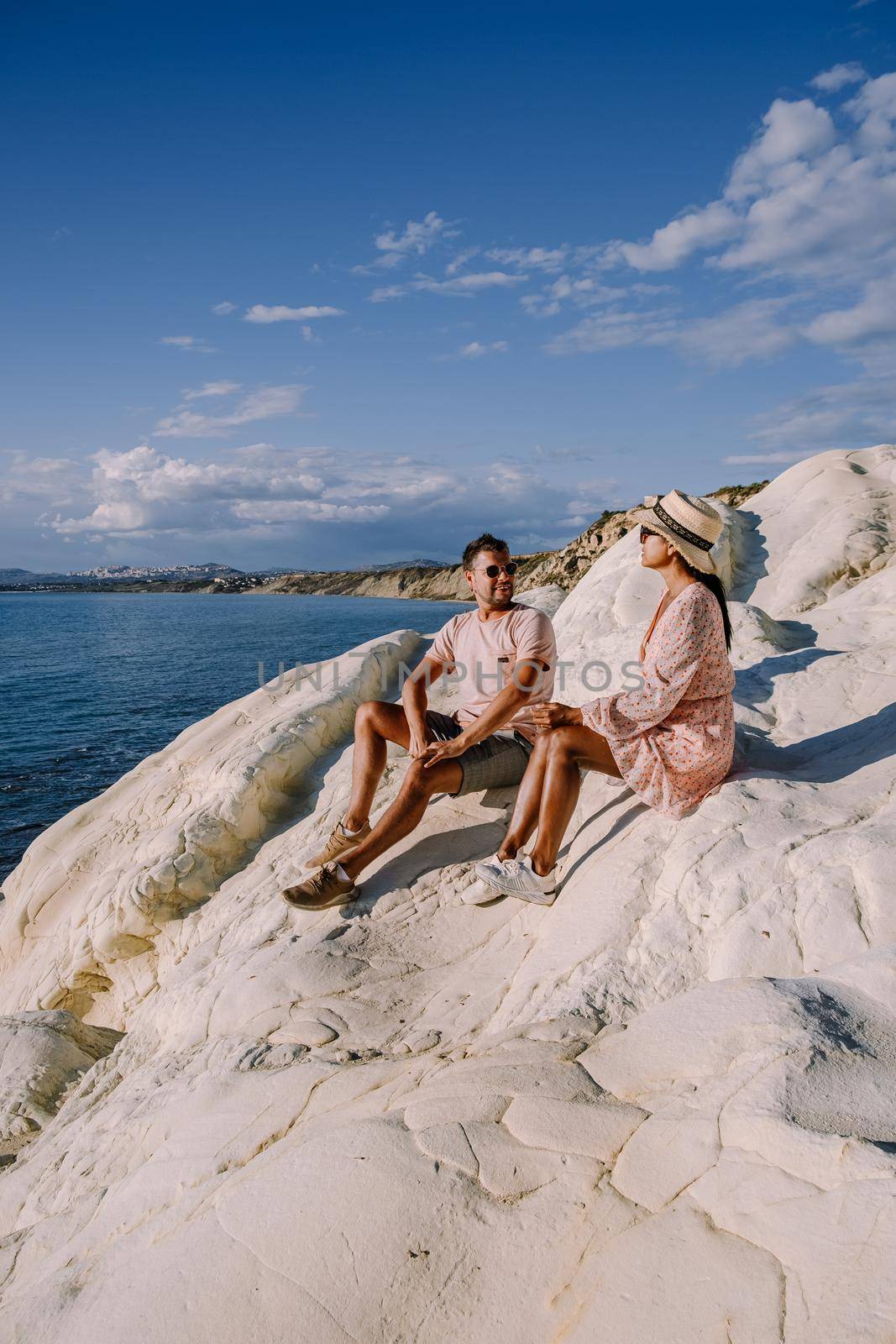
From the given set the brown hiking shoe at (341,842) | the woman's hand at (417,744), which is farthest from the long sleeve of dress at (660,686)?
the brown hiking shoe at (341,842)

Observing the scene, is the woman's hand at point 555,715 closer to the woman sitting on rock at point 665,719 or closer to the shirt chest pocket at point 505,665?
the woman sitting on rock at point 665,719

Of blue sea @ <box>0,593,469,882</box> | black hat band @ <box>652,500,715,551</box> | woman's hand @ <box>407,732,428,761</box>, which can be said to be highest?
black hat band @ <box>652,500,715,551</box>

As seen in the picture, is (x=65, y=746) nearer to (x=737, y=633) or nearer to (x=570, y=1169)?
(x=737, y=633)

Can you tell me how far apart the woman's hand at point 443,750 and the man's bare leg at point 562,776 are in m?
0.72

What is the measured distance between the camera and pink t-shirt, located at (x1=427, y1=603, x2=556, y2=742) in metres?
5.46

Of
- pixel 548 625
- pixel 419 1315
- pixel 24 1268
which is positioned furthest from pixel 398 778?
pixel 419 1315

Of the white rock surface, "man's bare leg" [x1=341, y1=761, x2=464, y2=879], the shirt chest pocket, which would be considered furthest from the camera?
the shirt chest pocket

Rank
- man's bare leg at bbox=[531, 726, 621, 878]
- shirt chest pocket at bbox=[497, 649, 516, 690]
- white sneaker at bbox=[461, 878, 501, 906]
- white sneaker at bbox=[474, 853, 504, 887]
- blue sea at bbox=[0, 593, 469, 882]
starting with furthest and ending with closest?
blue sea at bbox=[0, 593, 469, 882], shirt chest pocket at bbox=[497, 649, 516, 690], white sneaker at bbox=[461, 878, 501, 906], white sneaker at bbox=[474, 853, 504, 887], man's bare leg at bbox=[531, 726, 621, 878]

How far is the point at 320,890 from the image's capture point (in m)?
5.12

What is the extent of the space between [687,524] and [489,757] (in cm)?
194

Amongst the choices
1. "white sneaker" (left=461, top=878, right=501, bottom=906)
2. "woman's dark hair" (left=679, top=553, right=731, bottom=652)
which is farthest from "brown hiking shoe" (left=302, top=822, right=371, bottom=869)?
"woman's dark hair" (left=679, top=553, right=731, bottom=652)

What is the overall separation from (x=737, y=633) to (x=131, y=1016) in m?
5.89

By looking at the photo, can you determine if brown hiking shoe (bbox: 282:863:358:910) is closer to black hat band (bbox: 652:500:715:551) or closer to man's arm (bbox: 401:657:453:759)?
man's arm (bbox: 401:657:453:759)

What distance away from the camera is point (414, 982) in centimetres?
456
